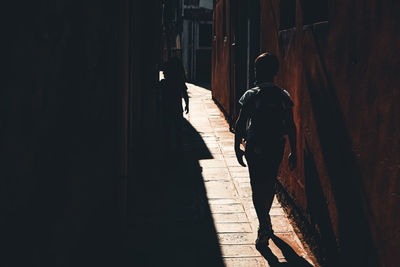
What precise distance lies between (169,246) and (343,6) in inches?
108

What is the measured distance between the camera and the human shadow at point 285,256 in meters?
4.08

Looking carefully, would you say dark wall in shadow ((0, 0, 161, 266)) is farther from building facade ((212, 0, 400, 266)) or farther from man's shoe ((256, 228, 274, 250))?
building facade ((212, 0, 400, 266))

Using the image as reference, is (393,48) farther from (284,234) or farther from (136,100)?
(136,100)

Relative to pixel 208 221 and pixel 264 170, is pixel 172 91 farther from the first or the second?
pixel 264 170

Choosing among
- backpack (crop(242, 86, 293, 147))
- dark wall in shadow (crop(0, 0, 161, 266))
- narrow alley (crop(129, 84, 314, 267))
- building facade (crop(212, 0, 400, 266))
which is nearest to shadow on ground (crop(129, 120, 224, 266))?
narrow alley (crop(129, 84, 314, 267))

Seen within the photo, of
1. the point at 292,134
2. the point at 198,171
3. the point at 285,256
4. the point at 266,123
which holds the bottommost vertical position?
the point at 285,256

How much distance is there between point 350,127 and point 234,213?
8.07ft

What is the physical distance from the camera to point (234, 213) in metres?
5.45

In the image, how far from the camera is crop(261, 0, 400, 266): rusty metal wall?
2.66m

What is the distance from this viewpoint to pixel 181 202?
588 cm

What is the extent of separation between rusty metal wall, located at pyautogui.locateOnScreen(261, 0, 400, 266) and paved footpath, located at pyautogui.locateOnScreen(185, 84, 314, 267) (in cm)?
42

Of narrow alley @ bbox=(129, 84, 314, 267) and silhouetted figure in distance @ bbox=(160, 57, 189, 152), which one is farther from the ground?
silhouetted figure in distance @ bbox=(160, 57, 189, 152)

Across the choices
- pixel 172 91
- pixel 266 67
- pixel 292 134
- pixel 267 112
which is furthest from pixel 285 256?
pixel 172 91

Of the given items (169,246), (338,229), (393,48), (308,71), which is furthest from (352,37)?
(169,246)
